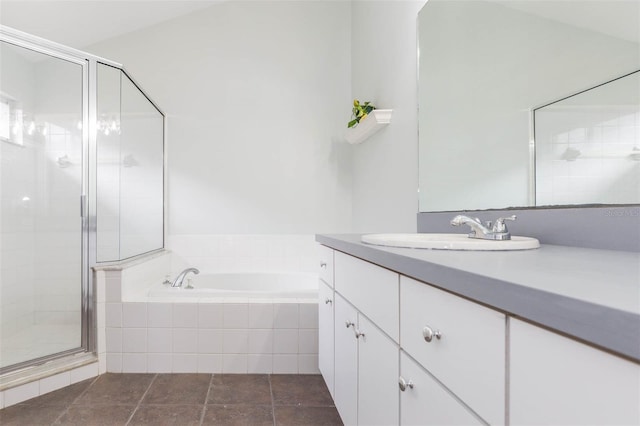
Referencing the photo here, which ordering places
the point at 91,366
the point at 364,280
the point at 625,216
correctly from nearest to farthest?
the point at 625,216 < the point at 364,280 < the point at 91,366

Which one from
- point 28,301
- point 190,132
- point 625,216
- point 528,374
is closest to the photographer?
point 528,374

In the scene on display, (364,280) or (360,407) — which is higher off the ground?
(364,280)

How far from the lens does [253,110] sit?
3363mm

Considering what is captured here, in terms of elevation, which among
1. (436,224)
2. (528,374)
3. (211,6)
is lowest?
(528,374)

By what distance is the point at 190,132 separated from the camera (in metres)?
3.30

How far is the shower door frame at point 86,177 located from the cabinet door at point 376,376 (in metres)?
1.73

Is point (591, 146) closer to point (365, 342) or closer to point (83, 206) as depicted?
point (365, 342)

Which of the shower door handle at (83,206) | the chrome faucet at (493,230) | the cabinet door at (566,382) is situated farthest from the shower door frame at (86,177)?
the cabinet door at (566,382)

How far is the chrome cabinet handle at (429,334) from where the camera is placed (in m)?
0.64

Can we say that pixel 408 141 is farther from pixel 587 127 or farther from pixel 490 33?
pixel 587 127

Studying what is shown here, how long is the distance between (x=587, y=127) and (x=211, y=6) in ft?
11.1

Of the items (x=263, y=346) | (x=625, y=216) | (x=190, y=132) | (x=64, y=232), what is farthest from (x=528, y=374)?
(x=190, y=132)

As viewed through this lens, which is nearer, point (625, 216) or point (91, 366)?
point (625, 216)

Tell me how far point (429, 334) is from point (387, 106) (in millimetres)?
1991
